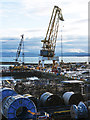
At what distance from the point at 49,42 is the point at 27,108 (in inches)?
1781

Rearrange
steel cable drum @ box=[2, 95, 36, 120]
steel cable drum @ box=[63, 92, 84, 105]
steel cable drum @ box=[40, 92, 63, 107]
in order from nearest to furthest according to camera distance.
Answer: steel cable drum @ box=[2, 95, 36, 120], steel cable drum @ box=[40, 92, 63, 107], steel cable drum @ box=[63, 92, 84, 105]

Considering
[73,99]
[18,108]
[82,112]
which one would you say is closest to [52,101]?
[73,99]

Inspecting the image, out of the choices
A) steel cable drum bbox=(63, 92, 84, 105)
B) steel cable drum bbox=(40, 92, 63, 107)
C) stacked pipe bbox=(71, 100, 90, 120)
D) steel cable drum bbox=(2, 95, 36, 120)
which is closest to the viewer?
steel cable drum bbox=(2, 95, 36, 120)

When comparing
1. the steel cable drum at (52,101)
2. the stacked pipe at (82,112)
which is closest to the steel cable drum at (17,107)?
the stacked pipe at (82,112)

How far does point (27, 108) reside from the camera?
9758 millimetres

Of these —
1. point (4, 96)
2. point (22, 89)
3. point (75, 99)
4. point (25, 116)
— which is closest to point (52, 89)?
point (22, 89)

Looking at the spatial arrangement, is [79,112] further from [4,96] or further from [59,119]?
[4,96]

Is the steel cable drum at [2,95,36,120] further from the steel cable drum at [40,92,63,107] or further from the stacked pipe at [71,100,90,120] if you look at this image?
the steel cable drum at [40,92,63,107]

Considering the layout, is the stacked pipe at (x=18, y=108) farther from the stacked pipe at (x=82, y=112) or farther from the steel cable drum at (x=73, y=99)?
the steel cable drum at (x=73, y=99)

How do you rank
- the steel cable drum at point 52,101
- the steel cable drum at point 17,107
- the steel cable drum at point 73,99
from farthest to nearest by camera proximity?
the steel cable drum at point 73,99 < the steel cable drum at point 52,101 < the steel cable drum at point 17,107

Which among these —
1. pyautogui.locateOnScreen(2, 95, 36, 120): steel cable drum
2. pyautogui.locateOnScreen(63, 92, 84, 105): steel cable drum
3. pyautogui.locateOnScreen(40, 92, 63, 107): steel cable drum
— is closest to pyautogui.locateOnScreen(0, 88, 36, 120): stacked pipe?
pyautogui.locateOnScreen(2, 95, 36, 120): steel cable drum

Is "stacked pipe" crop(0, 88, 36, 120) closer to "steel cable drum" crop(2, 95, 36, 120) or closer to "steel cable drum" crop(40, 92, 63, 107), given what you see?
"steel cable drum" crop(2, 95, 36, 120)

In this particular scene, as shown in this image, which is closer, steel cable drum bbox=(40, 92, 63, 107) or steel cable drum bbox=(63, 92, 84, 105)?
steel cable drum bbox=(40, 92, 63, 107)

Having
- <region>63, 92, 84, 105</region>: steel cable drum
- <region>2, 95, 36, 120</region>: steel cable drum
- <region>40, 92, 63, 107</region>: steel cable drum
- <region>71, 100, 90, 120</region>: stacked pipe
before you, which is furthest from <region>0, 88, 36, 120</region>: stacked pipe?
<region>63, 92, 84, 105</region>: steel cable drum
